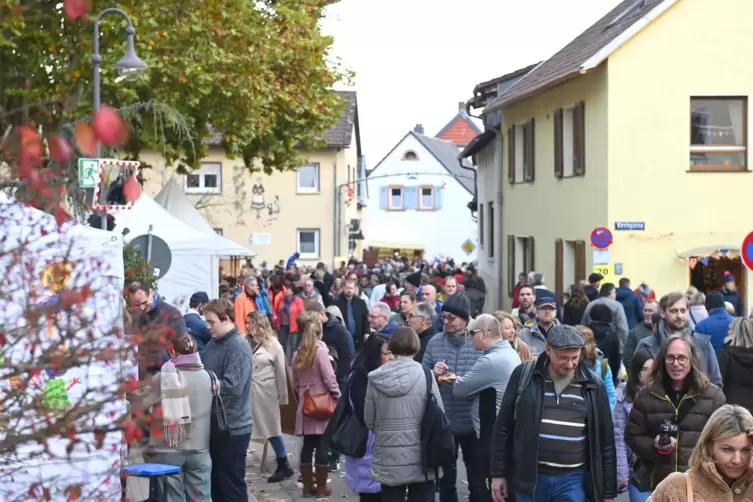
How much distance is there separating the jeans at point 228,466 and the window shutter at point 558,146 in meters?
20.4

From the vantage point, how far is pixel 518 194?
3503 centimetres

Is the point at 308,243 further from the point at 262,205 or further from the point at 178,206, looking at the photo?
the point at 178,206

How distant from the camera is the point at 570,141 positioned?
2923cm

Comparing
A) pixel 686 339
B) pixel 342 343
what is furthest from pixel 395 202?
pixel 686 339

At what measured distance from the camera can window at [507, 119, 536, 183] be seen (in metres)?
32.8

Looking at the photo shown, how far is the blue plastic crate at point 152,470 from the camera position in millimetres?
8734

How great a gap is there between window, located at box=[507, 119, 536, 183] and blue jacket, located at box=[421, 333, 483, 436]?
22445 mm

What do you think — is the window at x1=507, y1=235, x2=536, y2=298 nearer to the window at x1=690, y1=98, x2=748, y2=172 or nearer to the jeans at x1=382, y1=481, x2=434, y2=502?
the window at x1=690, y1=98, x2=748, y2=172

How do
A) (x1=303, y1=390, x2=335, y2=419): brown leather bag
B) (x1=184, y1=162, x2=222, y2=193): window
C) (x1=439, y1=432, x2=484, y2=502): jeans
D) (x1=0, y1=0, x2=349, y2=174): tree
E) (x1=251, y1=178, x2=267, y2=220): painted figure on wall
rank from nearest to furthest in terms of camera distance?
(x1=439, y1=432, x2=484, y2=502): jeans, (x1=303, y1=390, x2=335, y2=419): brown leather bag, (x1=0, y1=0, x2=349, y2=174): tree, (x1=251, y1=178, x2=267, y2=220): painted figure on wall, (x1=184, y1=162, x2=222, y2=193): window

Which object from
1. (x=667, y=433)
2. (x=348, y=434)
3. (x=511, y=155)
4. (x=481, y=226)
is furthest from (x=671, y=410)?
(x=481, y=226)

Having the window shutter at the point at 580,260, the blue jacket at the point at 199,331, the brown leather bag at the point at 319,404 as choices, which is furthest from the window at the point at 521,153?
the brown leather bag at the point at 319,404

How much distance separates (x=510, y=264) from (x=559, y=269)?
734 cm

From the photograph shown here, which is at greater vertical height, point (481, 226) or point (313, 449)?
point (481, 226)

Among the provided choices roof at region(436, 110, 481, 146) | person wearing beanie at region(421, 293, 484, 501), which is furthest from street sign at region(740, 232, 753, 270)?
roof at region(436, 110, 481, 146)
